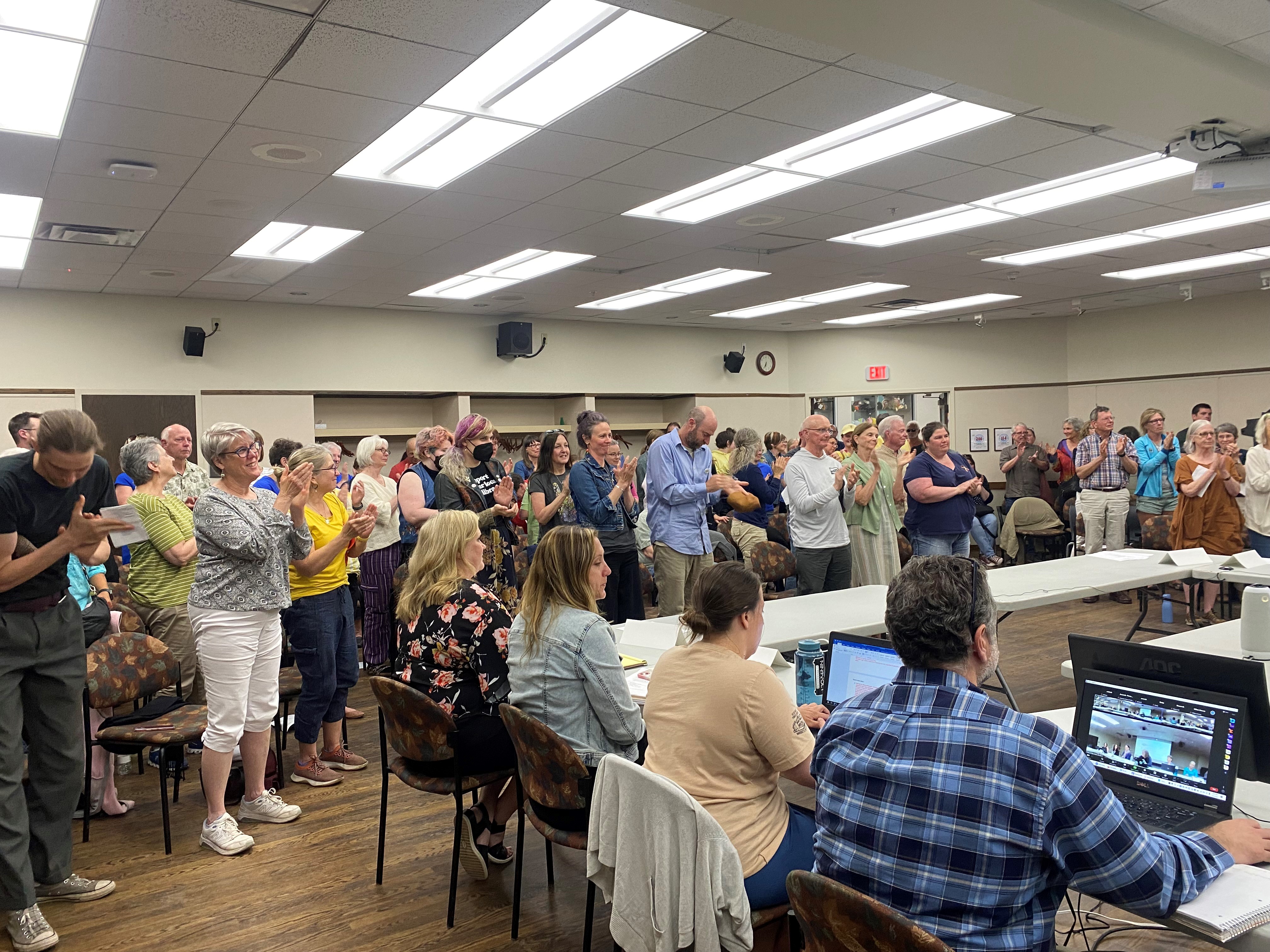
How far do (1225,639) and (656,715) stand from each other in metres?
2.32

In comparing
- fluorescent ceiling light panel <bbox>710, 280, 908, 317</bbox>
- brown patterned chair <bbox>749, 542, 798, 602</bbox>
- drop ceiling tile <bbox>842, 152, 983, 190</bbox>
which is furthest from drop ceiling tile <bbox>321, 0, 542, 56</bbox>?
fluorescent ceiling light panel <bbox>710, 280, 908, 317</bbox>

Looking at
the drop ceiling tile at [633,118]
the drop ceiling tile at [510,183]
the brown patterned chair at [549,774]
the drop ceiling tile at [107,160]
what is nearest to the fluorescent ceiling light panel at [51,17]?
the drop ceiling tile at [107,160]

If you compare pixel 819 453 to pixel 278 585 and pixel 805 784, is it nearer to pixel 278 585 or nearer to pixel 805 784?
pixel 278 585

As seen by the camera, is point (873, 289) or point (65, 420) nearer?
point (65, 420)

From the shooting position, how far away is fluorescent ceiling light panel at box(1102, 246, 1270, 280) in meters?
8.58

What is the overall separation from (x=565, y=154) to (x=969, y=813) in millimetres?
4204

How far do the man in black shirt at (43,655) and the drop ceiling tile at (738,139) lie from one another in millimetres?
3147

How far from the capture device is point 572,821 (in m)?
2.71

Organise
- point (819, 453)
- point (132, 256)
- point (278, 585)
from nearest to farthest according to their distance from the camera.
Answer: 1. point (278, 585)
2. point (819, 453)
3. point (132, 256)

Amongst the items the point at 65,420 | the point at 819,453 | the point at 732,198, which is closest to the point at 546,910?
the point at 65,420

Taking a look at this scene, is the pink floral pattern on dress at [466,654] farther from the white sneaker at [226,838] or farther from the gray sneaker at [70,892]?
the gray sneaker at [70,892]

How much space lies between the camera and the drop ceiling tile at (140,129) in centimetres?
416

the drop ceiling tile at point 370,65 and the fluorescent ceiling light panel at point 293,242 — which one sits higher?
the drop ceiling tile at point 370,65

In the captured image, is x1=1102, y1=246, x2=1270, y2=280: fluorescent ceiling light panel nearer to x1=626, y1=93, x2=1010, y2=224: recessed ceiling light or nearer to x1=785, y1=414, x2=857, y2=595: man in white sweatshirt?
x1=626, y1=93, x2=1010, y2=224: recessed ceiling light
